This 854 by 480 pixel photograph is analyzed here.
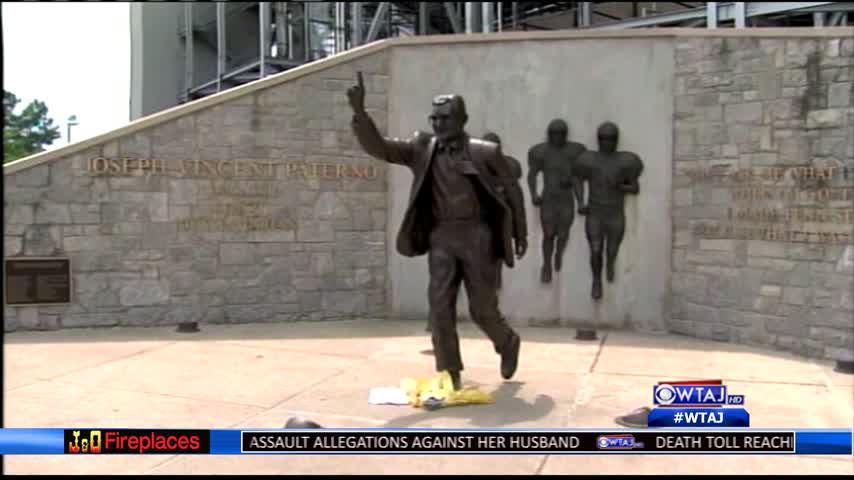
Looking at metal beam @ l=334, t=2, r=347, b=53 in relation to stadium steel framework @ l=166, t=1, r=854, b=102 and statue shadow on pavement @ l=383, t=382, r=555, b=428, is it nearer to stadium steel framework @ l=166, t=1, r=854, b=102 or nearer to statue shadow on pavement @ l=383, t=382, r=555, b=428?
stadium steel framework @ l=166, t=1, r=854, b=102

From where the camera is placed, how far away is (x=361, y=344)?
8023 mm

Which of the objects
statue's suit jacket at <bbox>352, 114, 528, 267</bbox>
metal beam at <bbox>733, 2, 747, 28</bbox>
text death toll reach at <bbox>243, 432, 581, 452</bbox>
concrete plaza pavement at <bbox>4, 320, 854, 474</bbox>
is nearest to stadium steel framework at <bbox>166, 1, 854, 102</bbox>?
metal beam at <bbox>733, 2, 747, 28</bbox>

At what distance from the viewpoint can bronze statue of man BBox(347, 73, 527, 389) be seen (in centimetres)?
545

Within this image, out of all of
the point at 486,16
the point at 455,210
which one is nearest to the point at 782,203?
the point at 455,210

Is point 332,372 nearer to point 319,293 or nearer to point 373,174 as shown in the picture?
point 319,293

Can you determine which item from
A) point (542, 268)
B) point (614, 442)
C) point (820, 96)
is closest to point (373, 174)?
point (542, 268)

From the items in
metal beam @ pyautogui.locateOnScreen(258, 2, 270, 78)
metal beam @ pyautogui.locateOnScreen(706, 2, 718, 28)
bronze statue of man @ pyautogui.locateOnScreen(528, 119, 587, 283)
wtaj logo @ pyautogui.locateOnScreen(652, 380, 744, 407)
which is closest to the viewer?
wtaj logo @ pyautogui.locateOnScreen(652, 380, 744, 407)

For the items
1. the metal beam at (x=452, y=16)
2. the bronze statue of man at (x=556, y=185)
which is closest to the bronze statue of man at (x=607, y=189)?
the bronze statue of man at (x=556, y=185)

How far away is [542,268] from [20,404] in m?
5.71

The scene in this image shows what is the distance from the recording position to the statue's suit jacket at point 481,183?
5473mm

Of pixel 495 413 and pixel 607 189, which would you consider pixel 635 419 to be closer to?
pixel 495 413

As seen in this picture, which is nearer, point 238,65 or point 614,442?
point 614,442

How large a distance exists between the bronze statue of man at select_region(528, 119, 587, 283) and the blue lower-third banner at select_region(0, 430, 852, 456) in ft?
21.0

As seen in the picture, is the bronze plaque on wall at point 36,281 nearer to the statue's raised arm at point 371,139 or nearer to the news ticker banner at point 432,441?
the statue's raised arm at point 371,139
